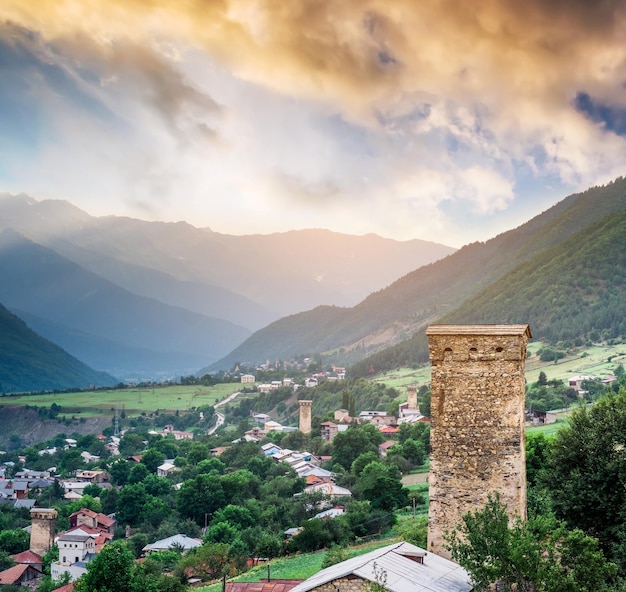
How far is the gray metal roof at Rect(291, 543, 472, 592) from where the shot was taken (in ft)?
43.6

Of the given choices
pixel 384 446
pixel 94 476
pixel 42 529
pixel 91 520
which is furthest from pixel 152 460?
pixel 384 446

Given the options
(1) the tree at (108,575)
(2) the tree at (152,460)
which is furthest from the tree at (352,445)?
(1) the tree at (108,575)

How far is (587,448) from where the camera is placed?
17109 millimetres

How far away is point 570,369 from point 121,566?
7843cm

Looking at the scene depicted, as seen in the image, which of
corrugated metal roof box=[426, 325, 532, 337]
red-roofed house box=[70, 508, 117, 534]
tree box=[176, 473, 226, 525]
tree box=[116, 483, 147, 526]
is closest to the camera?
corrugated metal roof box=[426, 325, 532, 337]

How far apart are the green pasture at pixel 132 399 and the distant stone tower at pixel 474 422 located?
12906 centimetres

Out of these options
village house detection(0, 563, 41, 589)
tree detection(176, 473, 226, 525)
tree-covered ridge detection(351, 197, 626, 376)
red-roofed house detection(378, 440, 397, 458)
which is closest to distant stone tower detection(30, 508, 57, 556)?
village house detection(0, 563, 41, 589)

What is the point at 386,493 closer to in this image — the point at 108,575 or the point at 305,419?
the point at 108,575

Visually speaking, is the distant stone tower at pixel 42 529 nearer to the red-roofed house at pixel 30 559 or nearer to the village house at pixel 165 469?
the red-roofed house at pixel 30 559

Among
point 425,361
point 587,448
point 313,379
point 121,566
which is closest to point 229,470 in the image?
point 121,566

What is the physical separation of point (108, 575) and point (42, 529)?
35921 mm

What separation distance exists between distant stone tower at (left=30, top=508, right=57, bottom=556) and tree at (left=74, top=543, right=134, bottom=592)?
3353 centimetres

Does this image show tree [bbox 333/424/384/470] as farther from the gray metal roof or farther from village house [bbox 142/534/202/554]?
the gray metal roof

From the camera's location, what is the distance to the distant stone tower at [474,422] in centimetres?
1480
